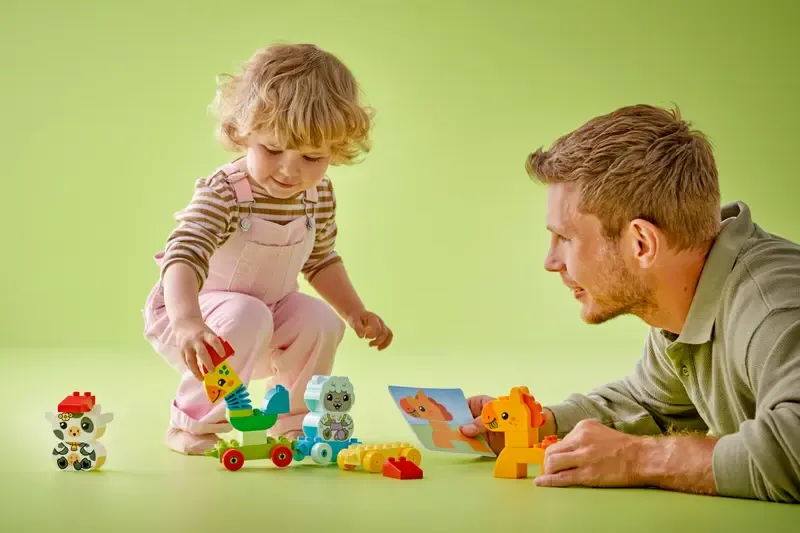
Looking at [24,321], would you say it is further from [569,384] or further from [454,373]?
[569,384]

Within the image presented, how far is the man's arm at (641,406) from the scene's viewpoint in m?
1.97

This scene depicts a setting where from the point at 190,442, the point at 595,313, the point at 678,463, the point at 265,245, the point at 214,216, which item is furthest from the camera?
the point at 265,245

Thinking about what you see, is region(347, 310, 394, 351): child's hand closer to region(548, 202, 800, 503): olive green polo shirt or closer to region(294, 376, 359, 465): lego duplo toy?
region(294, 376, 359, 465): lego duplo toy

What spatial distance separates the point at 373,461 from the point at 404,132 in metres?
3.25

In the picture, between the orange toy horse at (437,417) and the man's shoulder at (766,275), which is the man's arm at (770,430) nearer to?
the man's shoulder at (766,275)

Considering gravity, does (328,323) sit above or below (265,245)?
below

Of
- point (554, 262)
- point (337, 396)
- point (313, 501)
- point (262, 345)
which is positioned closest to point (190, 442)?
point (262, 345)

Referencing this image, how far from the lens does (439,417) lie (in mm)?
2088

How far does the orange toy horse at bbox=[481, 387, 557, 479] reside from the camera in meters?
1.81

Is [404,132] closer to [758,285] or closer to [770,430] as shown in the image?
[758,285]

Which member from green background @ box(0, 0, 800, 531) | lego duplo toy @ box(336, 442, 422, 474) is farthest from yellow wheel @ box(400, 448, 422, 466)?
green background @ box(0, 0, 800, 531)

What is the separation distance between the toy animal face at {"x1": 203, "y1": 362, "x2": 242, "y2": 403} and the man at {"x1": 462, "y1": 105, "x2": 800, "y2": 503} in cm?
60

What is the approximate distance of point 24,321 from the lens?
496 cm

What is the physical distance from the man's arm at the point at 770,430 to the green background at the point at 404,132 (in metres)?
2.93
